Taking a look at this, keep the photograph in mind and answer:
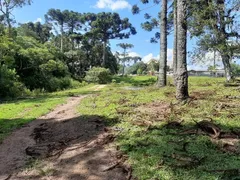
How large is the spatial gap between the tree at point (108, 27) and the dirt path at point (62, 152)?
125 ft

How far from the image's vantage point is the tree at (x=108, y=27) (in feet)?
145

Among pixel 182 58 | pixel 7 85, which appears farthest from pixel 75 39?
pixel 182 58

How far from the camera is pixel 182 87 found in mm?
8219

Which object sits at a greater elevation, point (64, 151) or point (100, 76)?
point (100, 76)

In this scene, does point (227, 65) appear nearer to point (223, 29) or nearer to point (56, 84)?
point (223, 29)

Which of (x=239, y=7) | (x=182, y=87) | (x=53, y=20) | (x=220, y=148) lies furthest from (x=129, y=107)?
(x=53, y=20)

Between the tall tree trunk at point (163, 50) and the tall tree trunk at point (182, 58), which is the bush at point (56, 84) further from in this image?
the tall tree trunk at point (182, 58)

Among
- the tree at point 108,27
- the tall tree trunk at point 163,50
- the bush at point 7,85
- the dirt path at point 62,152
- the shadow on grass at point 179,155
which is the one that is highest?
the tree at point 108,27

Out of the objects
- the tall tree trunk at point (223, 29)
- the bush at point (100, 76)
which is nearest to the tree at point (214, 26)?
the tall tree trunk at point (223, 29)

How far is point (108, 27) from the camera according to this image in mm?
45469

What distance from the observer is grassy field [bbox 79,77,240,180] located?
389 centimetres

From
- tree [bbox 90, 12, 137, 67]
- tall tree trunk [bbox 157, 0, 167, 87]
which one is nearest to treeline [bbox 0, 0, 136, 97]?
tree [bbox 90, 12, 137, 67]

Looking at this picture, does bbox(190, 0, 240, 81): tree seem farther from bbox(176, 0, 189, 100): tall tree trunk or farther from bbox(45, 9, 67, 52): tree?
bbox(45, 9, 67, 52): tree

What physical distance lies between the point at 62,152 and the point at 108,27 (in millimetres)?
41838
